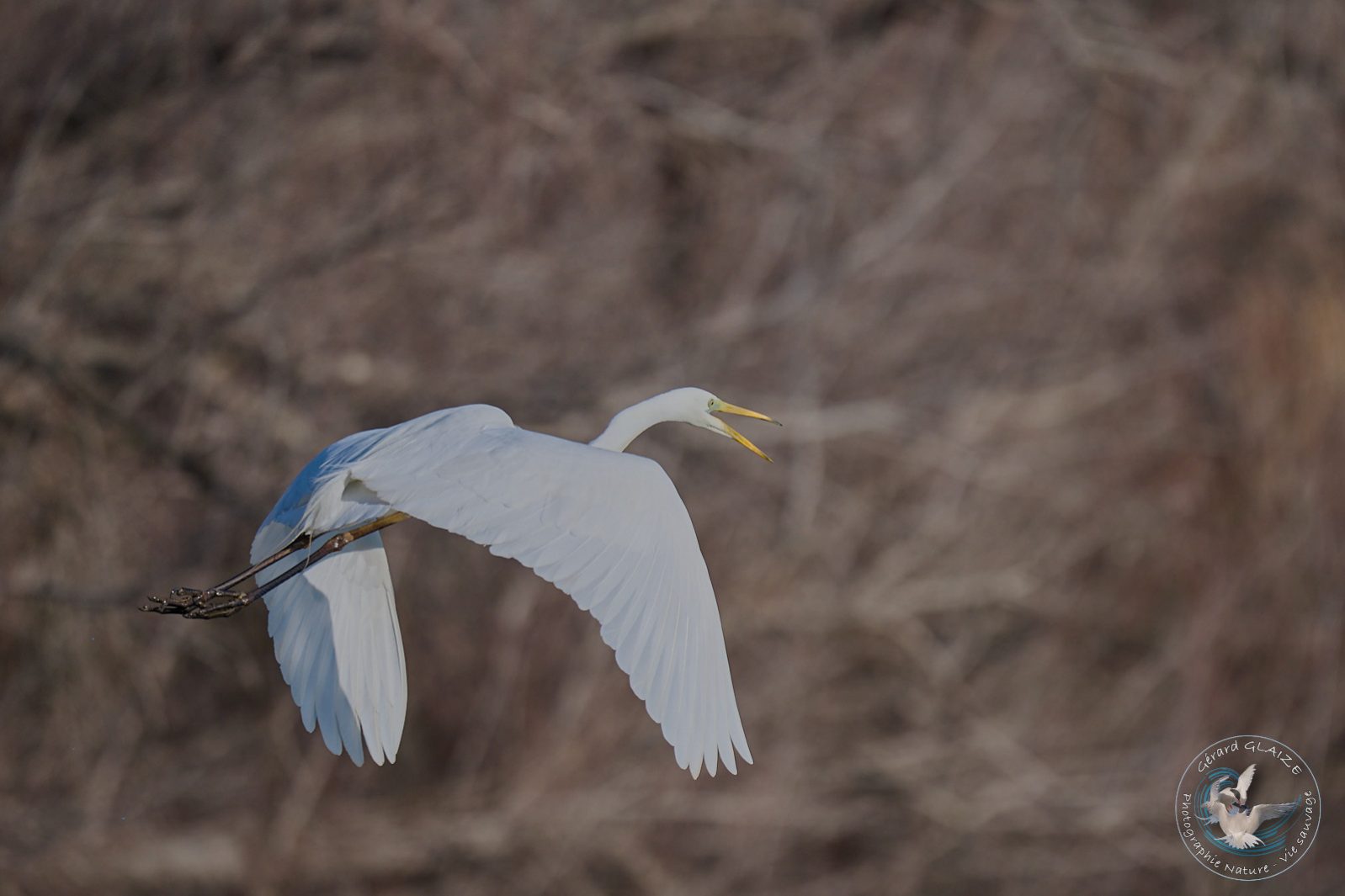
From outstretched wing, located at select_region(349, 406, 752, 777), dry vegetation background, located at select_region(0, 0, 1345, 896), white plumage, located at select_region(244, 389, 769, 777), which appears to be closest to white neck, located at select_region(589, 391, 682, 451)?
white plumage, located at select_region(244, 389, 769, 777)

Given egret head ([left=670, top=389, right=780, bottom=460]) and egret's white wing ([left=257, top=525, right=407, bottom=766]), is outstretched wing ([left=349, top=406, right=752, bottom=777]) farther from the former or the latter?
egret head ([left=670, top=389, right=780, bottom=460])

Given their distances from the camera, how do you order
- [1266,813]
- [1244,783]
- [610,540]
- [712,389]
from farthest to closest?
[712,389]
[1266,813]
[1244,783]
[610,540]

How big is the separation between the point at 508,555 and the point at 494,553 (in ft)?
0.20

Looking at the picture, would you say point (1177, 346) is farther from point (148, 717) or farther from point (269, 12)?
point (148, 717)

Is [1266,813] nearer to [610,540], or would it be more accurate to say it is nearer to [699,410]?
[699,410]

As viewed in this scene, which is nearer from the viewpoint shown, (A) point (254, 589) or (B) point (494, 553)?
(B) point (494, 553)

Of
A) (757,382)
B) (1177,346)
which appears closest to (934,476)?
(757,382)

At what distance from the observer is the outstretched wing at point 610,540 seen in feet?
9.87

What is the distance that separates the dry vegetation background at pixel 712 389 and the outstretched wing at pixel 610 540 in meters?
4.05

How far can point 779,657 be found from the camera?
7777 mm

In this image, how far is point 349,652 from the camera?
3771 mm

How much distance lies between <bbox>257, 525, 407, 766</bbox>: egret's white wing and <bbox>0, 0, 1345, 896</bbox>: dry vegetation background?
11.2ft

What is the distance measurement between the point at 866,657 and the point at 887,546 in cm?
50

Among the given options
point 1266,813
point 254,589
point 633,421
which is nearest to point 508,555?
point 633,421
